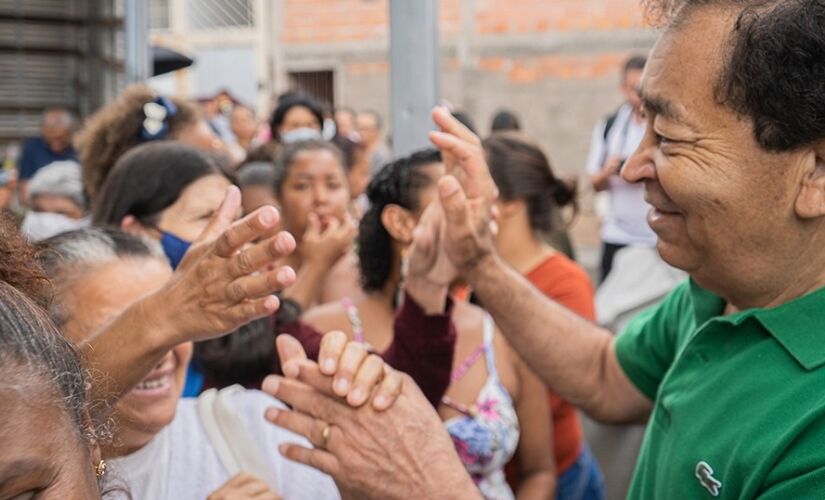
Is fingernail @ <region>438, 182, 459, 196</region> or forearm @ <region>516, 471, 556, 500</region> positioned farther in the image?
forearm @ <region>516, 471, 556, 500</region>

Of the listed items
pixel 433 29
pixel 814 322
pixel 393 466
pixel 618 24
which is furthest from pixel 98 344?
pixel 618 24

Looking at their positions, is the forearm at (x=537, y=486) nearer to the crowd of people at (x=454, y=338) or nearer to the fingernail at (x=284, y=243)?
the crowd of people at (x=454, y=338)

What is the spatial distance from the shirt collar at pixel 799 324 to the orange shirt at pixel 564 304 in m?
1.32

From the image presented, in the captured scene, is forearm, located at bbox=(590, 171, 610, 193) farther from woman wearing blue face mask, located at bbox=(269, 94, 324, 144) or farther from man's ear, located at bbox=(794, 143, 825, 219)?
man's ear, located at bbox=(794, 143, 825, 219)

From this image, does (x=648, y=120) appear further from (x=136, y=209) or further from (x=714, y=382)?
(x=136, y=209)

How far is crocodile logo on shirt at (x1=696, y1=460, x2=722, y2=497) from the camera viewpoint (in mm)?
1542

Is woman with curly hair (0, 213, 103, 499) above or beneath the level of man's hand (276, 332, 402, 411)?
above

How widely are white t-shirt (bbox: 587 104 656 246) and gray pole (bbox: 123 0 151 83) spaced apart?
9.45ft

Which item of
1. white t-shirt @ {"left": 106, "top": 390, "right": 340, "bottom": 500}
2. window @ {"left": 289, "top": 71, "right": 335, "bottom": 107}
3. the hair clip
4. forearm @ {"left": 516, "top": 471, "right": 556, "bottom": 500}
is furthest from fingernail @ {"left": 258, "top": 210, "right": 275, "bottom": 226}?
window @ {"left": 289, "top": 71, "right": 335, "bottom": 107}

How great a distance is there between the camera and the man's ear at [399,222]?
280cm

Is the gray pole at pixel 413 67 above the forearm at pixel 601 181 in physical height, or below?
above

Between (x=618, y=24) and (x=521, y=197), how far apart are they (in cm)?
809

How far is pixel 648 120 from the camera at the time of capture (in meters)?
1.76

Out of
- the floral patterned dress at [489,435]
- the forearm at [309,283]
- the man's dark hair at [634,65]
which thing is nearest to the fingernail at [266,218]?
the floral patterned dress at [489,435]
